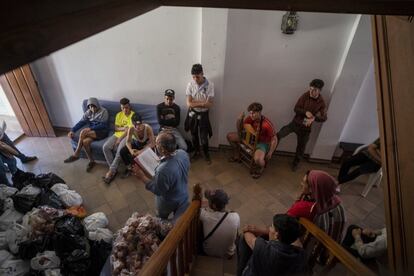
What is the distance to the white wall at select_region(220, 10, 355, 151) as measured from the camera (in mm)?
3248

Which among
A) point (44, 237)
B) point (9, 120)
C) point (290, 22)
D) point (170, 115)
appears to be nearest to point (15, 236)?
point (44, 237)

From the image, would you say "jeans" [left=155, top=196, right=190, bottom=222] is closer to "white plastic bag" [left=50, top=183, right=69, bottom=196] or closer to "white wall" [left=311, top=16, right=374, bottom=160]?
"white plastic bag" [left=50, top=183, right=69, bottom=196]

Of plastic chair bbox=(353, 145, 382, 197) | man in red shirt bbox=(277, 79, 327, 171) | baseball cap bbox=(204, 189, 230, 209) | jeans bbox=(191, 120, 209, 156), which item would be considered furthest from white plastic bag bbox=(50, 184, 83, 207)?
plastic chair bbox=(353, 145, 382, 197)

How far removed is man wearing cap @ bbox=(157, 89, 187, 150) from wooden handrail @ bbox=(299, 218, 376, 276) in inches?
90.5

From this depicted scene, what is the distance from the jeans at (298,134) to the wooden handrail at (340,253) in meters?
2.00

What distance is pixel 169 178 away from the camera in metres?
2.21

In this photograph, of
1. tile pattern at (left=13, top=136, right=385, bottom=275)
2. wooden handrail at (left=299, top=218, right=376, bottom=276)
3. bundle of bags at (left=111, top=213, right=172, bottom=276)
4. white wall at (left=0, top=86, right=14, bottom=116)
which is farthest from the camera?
white wall at (left=0, top=86, right=14, bottom=116)

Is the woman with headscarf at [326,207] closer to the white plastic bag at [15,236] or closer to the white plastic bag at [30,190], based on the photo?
the white plastic bag at [15,236]

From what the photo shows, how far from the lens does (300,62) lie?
3.50 metres

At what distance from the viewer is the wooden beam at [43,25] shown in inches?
11.1

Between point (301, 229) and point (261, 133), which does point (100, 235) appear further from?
point (261, 133)

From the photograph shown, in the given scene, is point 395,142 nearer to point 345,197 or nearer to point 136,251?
point 136,251

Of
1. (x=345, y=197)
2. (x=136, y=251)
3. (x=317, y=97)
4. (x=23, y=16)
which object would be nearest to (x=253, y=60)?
(x=317, y=97)

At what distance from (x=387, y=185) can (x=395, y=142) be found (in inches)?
9.1
